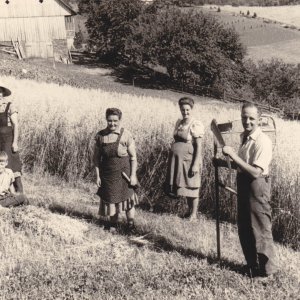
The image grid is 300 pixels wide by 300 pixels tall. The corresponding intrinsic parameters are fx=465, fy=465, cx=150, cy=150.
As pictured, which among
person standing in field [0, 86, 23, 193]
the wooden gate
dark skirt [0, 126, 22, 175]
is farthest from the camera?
the wooden gate

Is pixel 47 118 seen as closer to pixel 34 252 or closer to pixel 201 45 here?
pixel 34 252

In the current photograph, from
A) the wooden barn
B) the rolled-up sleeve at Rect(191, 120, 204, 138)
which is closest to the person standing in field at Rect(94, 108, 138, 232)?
the rolled-up sleeve at Rect(191, 120, 204, 138)

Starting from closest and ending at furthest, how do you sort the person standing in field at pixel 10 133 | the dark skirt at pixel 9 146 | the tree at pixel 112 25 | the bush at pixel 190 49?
1. the person standing in field at pixel 10 133
2. the dark skirt at pixel 9 146
3. the bush at pixel 190 49
4. the tree at pixel 112 25

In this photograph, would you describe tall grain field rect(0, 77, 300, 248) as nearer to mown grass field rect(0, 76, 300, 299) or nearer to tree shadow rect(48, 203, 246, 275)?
mown grass field rect(0, 76, 300, 299)

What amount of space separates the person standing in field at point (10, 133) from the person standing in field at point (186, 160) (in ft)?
7.84

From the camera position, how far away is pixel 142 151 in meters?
8.18

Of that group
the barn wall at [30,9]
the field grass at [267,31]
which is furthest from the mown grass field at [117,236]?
the field grass at [267,31]

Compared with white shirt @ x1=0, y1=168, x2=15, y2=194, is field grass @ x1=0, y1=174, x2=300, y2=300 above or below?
below

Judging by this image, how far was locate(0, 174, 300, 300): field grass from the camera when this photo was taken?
14.3ft

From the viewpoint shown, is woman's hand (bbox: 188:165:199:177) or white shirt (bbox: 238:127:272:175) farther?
woman's hand (bbox: 188:165:199:177)

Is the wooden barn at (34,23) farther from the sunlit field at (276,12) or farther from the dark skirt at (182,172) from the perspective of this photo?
the sunlit field at (276,12)

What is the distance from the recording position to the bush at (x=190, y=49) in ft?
133

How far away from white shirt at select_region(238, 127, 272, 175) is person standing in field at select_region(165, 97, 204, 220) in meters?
1.86

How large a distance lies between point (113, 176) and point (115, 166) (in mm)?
132
